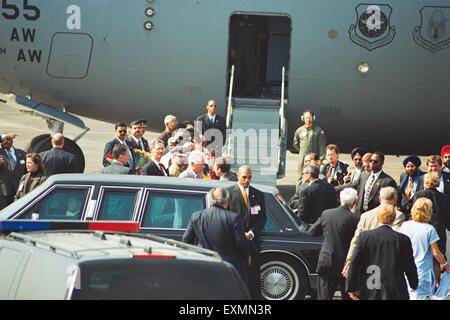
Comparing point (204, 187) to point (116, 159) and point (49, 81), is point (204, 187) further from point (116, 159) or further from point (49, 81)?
point (49, 81)

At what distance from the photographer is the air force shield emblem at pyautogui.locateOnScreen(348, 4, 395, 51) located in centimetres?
1623

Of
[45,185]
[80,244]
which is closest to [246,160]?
[45,185]

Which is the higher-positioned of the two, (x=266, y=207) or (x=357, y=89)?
(x=357, y=89)

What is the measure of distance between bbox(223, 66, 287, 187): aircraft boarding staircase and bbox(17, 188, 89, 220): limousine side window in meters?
6.20

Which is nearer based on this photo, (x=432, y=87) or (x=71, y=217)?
(x=71, y=217)

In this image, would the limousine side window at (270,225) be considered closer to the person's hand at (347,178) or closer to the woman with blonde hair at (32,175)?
the person's hand at (347,178)

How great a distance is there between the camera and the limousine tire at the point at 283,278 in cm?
1009

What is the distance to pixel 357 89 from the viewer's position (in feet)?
54.8

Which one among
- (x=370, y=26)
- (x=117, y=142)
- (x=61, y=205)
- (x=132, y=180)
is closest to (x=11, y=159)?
(x=117, y=142)

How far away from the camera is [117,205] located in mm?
10055

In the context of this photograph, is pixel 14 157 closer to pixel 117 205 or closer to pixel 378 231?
pixel 117 205

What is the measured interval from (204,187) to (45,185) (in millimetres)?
2051

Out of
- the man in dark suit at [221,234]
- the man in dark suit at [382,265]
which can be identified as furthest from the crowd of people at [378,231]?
the man in dark suit at [221,234]

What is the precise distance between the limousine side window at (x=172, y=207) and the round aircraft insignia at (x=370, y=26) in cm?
768
